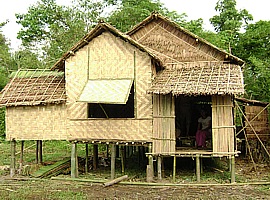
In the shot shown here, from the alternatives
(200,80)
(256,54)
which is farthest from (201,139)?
(256,54)

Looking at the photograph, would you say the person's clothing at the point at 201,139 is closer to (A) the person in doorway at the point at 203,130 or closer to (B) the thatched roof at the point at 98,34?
(A) the person in doorway at the point at 203,130

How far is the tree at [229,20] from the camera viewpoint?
76.3 ft

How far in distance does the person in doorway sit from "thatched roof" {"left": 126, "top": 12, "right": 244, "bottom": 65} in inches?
88.0

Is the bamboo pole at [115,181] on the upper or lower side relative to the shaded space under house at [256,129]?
lower

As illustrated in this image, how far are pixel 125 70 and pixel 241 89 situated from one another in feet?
12.6

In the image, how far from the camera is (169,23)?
45.0 ft

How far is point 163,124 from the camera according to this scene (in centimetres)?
1208

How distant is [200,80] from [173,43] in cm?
255

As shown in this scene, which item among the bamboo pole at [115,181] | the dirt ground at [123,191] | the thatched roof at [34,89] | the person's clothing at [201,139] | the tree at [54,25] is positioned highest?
the tree at [54,25]

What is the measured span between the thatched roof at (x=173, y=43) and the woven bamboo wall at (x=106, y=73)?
1.40m

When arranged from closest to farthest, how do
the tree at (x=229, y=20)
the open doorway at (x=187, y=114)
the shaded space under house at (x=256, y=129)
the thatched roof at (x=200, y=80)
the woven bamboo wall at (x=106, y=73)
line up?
Answer: the thatched roof at (x=200, y=80), the woven bamboo wall at (x=106, y=73), the shaded space under house at (x=256, y=129), the open doorway at (x=187, y=114), the tree at (x=229, y=20)

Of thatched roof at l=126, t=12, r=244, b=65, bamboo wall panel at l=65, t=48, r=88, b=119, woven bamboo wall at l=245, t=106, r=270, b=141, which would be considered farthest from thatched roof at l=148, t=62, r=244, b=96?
woven bamboo wall at l=245, t=106, r=270, b=141

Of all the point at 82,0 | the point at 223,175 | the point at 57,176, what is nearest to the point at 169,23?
the point at 223,175

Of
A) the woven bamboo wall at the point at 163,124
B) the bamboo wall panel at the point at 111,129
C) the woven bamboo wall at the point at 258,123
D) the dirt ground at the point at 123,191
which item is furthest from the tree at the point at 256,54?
the dirt ground at the point at 123,191
